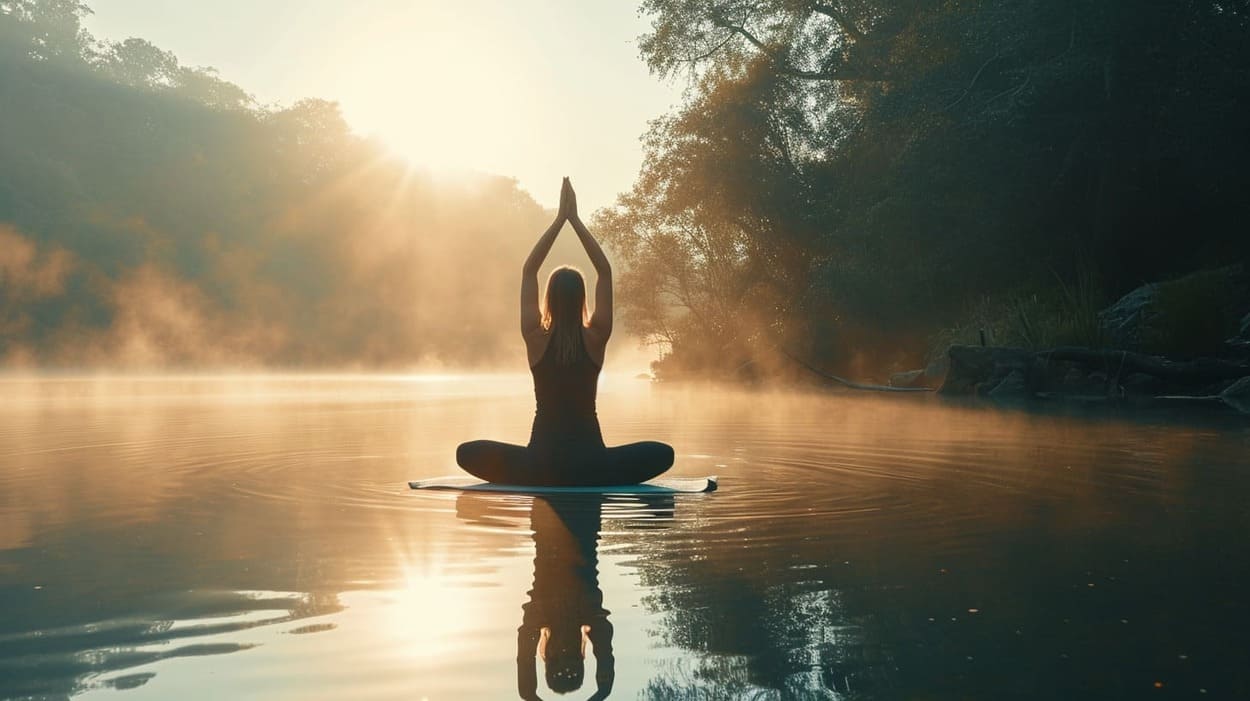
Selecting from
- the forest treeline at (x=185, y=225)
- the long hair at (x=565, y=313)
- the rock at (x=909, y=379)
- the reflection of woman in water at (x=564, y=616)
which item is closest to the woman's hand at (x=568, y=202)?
the long hair at (x=565, y=313)

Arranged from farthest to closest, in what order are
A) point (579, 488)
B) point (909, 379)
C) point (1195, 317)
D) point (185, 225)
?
point (185, 225)
point (909, 379)
point (1195, 317)
point (579, 488)

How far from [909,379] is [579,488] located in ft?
74.0

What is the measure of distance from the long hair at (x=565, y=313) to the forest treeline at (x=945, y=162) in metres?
17.1

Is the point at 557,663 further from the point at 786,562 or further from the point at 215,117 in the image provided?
the point at 215,117

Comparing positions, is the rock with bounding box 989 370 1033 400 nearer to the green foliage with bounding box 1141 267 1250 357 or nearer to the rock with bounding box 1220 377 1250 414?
the green foliage with bounding box 1141 267 1250 357

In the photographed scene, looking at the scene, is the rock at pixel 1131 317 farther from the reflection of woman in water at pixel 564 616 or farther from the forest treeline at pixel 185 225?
the forest treeline at pixel 185 225

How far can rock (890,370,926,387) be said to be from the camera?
2988 centimetres

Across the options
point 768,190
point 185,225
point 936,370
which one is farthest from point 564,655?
point 185,225

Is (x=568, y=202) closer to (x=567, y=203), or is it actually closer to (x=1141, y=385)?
(x=567, y=203)

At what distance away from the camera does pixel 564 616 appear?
4.69m

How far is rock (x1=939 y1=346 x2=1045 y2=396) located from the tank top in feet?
58.6

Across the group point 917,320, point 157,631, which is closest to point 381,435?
point 157,631

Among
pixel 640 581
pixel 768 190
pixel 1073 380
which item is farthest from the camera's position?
pixel 768 190

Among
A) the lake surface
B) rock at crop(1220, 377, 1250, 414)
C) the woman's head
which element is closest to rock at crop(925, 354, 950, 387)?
rock at crop(1220, 377, 1250, 414)
